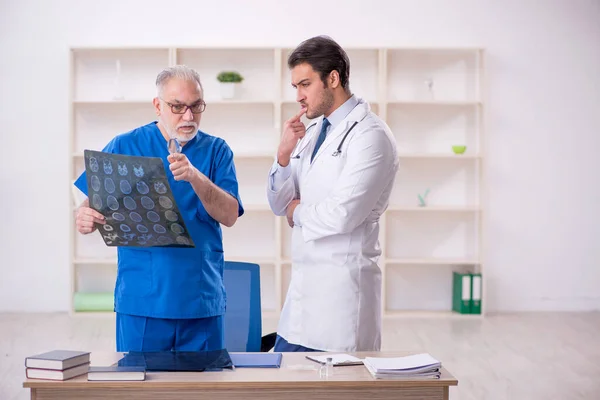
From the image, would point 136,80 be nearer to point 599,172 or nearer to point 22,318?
point 22,318

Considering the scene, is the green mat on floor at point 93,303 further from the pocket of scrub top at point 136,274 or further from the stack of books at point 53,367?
the stack of books at point 53,367

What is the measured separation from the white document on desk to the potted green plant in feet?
13.5

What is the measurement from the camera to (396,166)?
2619mm

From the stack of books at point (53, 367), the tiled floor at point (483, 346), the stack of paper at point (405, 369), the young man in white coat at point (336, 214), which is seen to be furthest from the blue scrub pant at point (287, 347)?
the tiled floor at point (483, 346)

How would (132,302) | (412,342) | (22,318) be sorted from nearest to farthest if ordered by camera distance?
(132,302), (412,342), (22,318)

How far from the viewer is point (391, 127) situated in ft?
21.0

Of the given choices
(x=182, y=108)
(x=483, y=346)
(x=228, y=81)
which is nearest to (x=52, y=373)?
(x=182, y=108)

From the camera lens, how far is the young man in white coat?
252 centimetres

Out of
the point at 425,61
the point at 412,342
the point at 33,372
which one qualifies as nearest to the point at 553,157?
the point at 425,61

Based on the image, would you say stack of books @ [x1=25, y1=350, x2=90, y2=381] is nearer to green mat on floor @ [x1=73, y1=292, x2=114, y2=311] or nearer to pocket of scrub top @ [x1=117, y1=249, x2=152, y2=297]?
pocket of scrub top @ [x1=117, y1=249, x2=152, y2=297]

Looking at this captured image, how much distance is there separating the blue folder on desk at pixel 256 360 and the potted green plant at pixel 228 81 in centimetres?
406

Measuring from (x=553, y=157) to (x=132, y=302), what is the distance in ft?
15.9

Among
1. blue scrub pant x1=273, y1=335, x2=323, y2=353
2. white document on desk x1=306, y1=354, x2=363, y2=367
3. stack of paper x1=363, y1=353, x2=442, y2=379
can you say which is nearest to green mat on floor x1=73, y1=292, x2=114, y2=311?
blue scrub pant x1=273, y1=335, x2=323, y2=353

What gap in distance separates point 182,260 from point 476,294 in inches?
165
